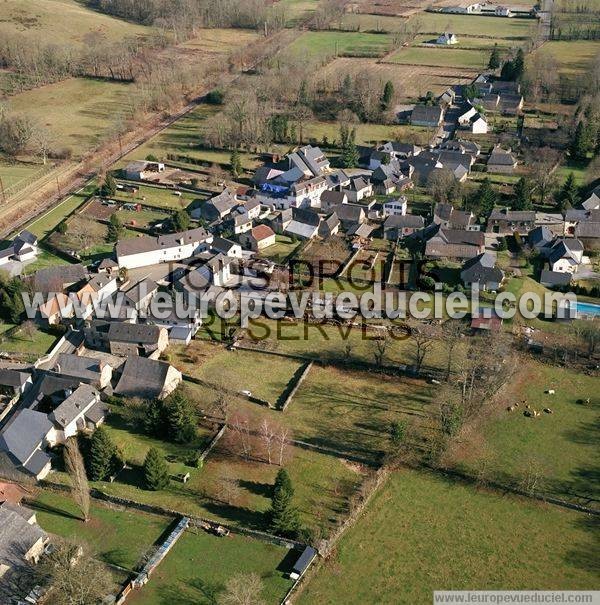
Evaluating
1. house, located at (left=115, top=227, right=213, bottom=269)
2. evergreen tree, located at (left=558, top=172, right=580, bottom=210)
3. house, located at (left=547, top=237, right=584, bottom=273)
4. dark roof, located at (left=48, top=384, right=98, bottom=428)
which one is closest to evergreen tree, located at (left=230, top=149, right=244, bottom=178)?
house, located at (left=115, top=227, right=213, bottom=269)

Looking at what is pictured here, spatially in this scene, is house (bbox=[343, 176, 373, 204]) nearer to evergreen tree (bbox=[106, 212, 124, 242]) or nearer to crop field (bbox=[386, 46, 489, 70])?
evergreen tree (bbox=[106, 212, 124, 242])

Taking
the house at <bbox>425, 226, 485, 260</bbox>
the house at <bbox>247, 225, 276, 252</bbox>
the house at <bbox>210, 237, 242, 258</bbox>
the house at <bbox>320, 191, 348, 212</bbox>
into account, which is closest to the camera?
the house at <bbox>425, 226, 485, 260</bbox>

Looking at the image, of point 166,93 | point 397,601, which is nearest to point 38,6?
point 166,93

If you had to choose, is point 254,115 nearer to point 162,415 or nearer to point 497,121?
point 497,121

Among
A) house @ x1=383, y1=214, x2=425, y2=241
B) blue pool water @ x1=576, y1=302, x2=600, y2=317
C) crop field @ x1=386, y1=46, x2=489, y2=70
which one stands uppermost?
crop field @ x1=386, y1=46, x2=489, y2=70

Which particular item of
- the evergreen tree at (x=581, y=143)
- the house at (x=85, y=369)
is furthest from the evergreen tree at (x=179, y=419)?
the evergreen tree at (x=581, y=143)

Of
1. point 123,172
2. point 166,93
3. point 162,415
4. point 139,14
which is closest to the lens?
point 162,415
